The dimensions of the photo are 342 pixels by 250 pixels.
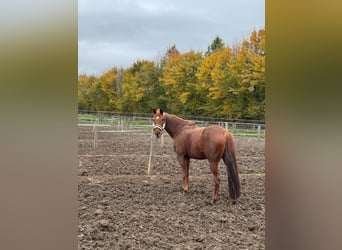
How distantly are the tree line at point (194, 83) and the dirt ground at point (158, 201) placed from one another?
12 centimetres

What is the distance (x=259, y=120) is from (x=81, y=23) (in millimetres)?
650

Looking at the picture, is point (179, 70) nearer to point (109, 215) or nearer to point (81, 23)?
point (81, 23)

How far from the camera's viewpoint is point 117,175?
1.28m

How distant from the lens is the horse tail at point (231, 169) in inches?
51.8

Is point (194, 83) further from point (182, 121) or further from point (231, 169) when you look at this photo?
point (231, 169)

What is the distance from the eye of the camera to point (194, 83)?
129cm

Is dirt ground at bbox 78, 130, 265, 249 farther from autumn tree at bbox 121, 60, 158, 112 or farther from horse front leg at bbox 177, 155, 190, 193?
autumn tree at bbox 121, 60, 158, 112

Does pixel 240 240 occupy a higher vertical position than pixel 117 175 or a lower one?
lower

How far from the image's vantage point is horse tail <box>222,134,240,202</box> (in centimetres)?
131

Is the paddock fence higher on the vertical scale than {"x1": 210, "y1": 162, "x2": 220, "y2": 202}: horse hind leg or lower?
higher

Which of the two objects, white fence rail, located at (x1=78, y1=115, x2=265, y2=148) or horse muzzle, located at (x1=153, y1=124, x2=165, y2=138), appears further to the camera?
horse muzzle, located at (x1=153, y1=124, x2=165, y2=138)

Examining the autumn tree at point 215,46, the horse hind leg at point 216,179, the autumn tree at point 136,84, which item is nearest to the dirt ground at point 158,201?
the horse hind leg at point 216,179

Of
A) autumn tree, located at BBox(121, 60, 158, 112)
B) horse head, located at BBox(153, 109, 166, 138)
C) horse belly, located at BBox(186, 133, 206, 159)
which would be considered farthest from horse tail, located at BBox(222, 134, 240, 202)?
autumn tree, located at BBox(121, 60, 158, 112)
